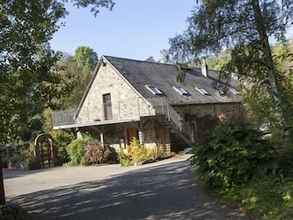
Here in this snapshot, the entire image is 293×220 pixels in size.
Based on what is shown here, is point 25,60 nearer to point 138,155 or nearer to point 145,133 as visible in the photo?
point 138,155

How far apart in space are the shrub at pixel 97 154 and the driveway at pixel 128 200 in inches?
341

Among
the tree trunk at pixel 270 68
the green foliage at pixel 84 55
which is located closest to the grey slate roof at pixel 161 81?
the tree trunk at pixel 270 68

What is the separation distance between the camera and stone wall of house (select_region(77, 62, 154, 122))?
24500 millimetres

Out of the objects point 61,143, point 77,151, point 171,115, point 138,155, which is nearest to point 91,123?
point 77,151

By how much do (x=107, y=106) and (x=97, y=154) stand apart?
3.91 meters

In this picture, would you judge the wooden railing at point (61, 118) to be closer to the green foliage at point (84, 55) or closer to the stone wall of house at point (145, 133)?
the stone wall of house at point (145, 133)

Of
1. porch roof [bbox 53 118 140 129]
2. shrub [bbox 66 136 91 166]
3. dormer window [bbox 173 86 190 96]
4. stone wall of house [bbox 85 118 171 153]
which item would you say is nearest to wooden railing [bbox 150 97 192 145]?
stone wall of house [bbox 85 118 171 153]

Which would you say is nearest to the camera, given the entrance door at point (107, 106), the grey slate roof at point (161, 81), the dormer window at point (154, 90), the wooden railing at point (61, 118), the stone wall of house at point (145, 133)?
the stone wall of house at point (145, 133)

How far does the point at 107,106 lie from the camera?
88.6ft

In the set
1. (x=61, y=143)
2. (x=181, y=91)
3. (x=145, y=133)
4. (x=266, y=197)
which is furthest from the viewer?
(x=61, y=143)

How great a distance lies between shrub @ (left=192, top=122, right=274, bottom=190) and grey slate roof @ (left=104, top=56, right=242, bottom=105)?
13.4 metres

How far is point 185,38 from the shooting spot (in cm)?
1240

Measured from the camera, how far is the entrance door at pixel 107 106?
1056 inches

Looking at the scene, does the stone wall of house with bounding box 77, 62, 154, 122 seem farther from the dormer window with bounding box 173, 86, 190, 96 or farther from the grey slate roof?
the dormer window with bounding box 173, 86, 190, 96
